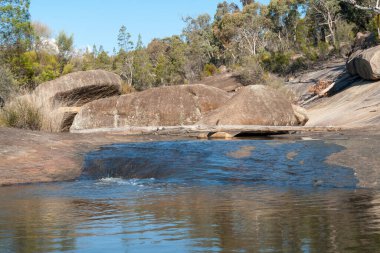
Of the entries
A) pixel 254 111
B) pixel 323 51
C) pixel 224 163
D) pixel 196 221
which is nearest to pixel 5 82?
pixel 254 111

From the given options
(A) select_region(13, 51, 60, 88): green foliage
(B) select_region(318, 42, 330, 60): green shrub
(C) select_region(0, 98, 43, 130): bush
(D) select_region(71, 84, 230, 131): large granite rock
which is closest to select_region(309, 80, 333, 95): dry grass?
(B) select_region(318, 42, 330, 60): green shrub

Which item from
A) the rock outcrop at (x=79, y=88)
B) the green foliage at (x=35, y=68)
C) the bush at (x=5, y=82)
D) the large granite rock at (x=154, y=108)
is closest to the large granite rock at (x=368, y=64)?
the large granite rock at (x=154, y=108)

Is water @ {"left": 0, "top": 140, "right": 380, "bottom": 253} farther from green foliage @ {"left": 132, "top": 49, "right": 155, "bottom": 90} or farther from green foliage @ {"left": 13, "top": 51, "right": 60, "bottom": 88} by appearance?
green foliage @ {"left": 132, "top": 49, "right": 155, "bottom": 90}

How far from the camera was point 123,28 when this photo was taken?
5622 centimetres

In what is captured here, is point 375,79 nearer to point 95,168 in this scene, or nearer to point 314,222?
point 95,168

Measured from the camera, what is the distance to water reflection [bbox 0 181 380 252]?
268 centimetres

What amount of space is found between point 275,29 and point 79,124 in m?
44.7

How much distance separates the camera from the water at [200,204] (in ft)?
9.06

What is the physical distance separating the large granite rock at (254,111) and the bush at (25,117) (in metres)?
4.04

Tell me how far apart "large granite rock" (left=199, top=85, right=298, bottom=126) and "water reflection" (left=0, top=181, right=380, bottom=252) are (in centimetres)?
794

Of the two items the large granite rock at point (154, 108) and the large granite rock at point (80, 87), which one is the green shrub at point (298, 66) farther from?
the large granite rock at point (154, 108)

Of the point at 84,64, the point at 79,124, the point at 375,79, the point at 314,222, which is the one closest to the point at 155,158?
the point at 314,222

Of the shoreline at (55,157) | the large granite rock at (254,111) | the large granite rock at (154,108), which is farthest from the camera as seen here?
the large granite rock at (154,108)

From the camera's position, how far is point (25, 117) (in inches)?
475
